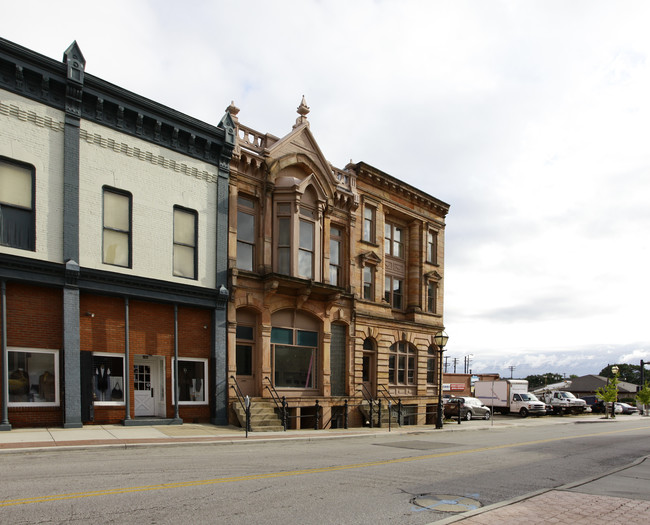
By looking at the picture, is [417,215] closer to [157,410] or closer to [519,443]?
[519,443]

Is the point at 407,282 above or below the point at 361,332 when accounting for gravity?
above

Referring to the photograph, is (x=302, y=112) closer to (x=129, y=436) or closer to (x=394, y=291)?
(x=394, y=291)

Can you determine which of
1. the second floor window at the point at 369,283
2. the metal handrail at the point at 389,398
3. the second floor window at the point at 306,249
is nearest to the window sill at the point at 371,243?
the second floor window at the point at 369,283

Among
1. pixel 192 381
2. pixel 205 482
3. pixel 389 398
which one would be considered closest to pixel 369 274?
pixel 389 398

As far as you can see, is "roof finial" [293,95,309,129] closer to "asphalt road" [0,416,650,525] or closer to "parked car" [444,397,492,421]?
"asphalt road" [0,416,650,525]

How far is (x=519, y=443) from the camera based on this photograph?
18.7 meters

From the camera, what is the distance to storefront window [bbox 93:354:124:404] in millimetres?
17750

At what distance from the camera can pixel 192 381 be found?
2022cm

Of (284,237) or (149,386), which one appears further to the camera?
(284,237)

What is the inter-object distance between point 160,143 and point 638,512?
18.0 metres

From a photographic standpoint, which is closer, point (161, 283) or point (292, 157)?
point (161, 283)

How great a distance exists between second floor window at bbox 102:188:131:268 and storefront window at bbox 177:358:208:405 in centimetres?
435

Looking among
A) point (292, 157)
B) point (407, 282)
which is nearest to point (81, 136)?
point (292, 157)

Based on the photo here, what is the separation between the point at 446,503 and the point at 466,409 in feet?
93.6
